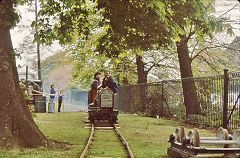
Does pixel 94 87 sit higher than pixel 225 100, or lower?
higher

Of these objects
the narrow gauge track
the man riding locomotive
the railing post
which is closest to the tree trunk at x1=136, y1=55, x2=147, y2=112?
the man riding locomotive

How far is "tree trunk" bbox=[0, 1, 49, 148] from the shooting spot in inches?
334

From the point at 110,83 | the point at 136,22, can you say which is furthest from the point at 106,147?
the point at 110,83

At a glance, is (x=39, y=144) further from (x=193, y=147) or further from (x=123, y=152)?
(x=193, y=147)

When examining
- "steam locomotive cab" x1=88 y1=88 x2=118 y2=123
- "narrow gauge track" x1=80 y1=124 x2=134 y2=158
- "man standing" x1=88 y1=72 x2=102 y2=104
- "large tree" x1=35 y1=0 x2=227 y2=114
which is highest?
"large tree" x1=35 y1=0 x2=227 y2=114

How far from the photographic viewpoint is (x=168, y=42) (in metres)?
13.0

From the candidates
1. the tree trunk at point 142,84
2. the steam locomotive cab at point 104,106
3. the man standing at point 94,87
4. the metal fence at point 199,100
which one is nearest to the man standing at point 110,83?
the steam locomotive cab at point 104,106

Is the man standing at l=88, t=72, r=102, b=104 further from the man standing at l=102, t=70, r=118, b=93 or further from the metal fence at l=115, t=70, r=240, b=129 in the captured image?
the metal fence at l=115, t=70, r=240, b=129

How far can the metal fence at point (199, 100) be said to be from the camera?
1255cm

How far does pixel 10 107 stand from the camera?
8594 mm

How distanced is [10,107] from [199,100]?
1023 centimetres

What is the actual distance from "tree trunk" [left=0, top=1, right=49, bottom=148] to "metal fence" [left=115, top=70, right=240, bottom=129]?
613 centimetres

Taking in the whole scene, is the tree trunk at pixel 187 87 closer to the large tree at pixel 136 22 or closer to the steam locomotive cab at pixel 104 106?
the large tree at pixel 136 22

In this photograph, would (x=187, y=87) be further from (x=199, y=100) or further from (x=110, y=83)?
(x=110, y=83)
